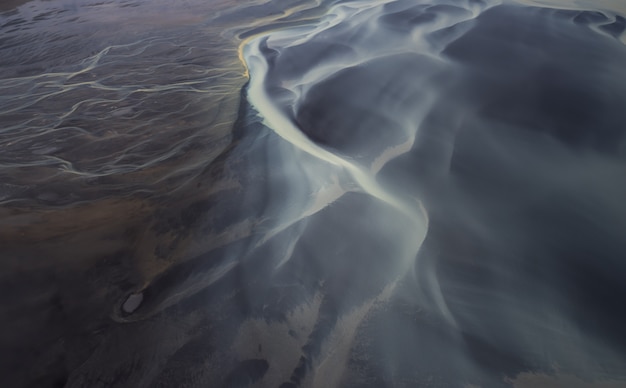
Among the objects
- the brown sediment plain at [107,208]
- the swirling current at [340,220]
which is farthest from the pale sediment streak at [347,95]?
the brown sediment plain at [107,208]

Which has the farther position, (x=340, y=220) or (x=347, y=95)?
(x=347, y=95)

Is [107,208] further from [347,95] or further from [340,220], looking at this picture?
[347,95]

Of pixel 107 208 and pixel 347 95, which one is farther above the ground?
pixel 347 95

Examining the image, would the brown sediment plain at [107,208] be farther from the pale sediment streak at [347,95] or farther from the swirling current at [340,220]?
the pale sediment streak at [347,95]

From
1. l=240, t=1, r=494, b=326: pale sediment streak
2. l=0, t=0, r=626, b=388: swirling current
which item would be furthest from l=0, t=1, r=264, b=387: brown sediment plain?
l=240, t=1, r=494, b=326: pale sediment streak

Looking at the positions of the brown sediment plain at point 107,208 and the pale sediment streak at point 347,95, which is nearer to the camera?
the brown sediment plain at point 107,208

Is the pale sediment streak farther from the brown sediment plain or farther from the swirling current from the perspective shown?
the brown sediment plain

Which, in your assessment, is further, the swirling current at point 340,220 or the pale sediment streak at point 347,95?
the pale sediment streak at point 347,95

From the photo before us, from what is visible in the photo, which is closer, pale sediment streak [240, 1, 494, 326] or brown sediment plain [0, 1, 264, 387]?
brown sediment plain [0, 1, 264, 387]

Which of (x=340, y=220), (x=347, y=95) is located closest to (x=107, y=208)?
(x=340, y=220)
